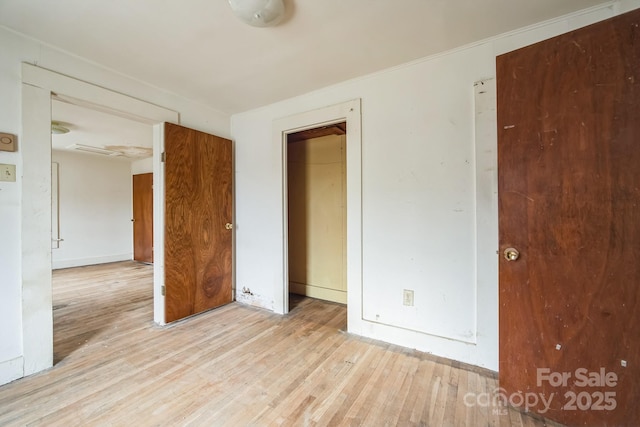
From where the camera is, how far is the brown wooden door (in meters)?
1.20

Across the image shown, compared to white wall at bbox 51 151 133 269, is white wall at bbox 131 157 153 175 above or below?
above

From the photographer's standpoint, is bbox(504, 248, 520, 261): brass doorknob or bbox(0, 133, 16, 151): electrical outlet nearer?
bbox(504, 248, 520, 261): brass doorknob

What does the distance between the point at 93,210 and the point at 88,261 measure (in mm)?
1026

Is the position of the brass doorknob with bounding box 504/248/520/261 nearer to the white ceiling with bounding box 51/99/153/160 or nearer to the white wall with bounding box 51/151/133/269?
the white ceiling with bounding box 51/99/153/160

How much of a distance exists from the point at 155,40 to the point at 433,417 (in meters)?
2.83

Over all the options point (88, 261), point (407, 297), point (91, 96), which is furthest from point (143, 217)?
point (407, 297)

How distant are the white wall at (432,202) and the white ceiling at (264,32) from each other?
5.2 inches

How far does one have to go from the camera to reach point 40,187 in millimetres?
1771

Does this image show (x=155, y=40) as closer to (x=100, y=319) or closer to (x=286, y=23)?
(x=286, y=23)

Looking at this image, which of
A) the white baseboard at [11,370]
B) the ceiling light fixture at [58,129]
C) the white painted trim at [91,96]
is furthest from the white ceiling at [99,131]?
the white baseboard at [11,370]

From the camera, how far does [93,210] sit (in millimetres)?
5316

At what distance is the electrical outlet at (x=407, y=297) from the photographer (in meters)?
2.05

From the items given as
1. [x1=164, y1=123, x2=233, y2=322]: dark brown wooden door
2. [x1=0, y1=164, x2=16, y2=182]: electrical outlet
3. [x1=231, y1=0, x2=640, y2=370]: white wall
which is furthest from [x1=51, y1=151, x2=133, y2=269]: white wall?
[x1=231, y1=0, x2=640, y2=370]: white wall

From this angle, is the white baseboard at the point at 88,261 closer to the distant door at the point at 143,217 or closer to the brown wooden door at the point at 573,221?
the distant door at the point at 143,217
